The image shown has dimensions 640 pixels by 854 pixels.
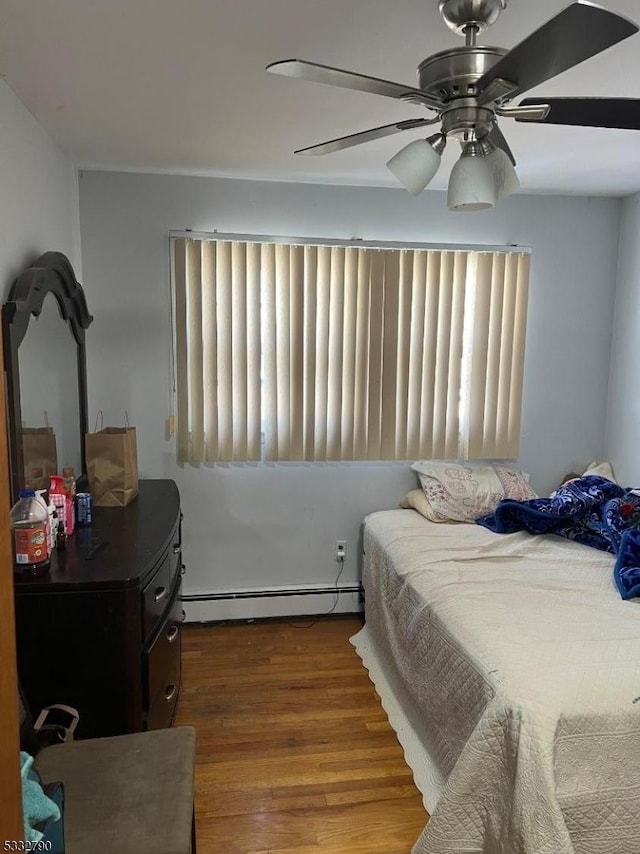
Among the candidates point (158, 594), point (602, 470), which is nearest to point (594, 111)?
point (158, 594)

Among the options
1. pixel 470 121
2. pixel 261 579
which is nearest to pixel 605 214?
pixel 470 121

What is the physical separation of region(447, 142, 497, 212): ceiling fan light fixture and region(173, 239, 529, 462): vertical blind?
1.62m

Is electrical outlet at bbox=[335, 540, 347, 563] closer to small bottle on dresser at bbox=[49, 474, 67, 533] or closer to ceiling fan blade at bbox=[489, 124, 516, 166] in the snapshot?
small bottle on dresser at bbox=[49, 474, 67, 533]

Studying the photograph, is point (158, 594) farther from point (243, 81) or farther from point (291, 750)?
point (243, 81)

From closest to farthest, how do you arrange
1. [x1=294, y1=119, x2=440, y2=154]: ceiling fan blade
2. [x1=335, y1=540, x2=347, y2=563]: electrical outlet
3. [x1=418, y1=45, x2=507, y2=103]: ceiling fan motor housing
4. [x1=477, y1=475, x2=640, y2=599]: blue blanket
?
[x1=418, y1=45, x2=507, y2=103]: ceiling fan motor housing → [x1=294, y1=119, x2=440, y2=154]: ceiling fan blade → [x1=477, y1=475, x2=640, y2=599]: blue blanket → [x1=335, y1=540, x2=347, y2=563]: electrical outlet

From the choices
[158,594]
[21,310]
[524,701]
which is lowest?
[524,701]

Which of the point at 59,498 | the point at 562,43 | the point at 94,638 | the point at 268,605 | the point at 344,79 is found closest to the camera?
the point at 562,43

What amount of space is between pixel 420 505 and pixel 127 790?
204cm

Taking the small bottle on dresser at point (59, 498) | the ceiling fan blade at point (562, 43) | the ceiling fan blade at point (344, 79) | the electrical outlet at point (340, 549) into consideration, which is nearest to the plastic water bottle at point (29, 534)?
the small bottle on dresser at point (59, 498)

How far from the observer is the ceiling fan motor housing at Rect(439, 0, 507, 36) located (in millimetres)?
1304

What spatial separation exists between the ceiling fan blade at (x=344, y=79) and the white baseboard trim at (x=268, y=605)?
2551 millimetres

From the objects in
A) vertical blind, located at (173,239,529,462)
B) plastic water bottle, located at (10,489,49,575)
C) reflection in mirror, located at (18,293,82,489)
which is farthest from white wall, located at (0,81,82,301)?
plastic water bottle, located at (10,489,49,575)

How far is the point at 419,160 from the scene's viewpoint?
1.47 meters

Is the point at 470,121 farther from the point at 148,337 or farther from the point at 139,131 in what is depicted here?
the point at 148,337
